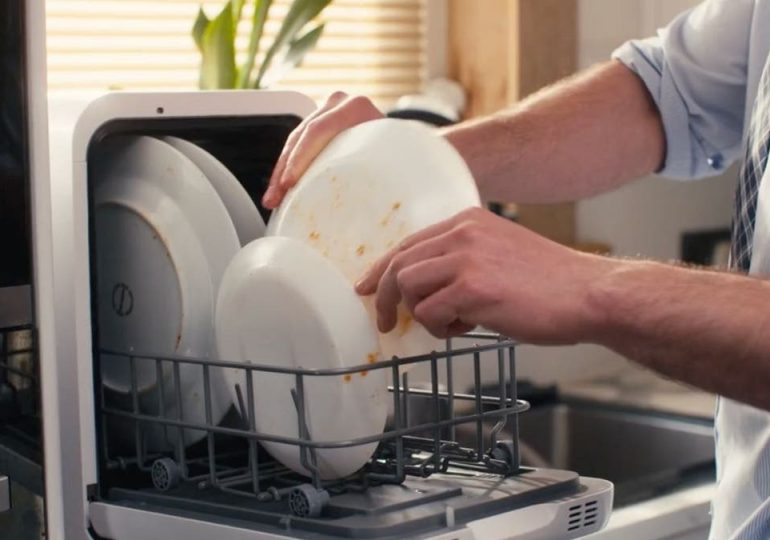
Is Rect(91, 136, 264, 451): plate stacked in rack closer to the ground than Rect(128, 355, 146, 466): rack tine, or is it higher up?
higher up

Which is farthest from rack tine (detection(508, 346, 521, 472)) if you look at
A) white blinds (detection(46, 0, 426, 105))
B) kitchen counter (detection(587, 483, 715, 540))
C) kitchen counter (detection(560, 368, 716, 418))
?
kitchen counter (detection(560, 368, 716, 418))

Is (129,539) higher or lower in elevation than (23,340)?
lower

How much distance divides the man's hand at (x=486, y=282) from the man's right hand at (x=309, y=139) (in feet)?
0.43

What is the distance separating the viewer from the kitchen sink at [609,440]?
2098mm

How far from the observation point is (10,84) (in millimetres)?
785

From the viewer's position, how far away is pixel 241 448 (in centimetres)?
102

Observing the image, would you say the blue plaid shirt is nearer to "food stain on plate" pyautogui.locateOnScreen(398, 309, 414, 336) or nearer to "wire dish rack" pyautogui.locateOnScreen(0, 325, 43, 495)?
"food stain on plate" pyautogui.locateOnScreen(398, 309, 414, 336)

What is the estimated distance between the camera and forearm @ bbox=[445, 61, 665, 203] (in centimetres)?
123

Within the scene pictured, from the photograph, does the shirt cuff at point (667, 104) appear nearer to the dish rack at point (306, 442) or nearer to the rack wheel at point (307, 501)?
the dish rack at point (306, 442)

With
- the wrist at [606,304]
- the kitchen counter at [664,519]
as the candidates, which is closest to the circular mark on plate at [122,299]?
the wrist at [606,304]

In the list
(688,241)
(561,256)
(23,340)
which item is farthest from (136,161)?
(688,241)

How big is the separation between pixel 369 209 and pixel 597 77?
1.74 ft

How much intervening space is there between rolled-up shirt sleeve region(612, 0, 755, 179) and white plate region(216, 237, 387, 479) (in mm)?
565

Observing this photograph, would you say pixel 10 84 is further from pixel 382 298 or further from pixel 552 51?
pixel 552 51
